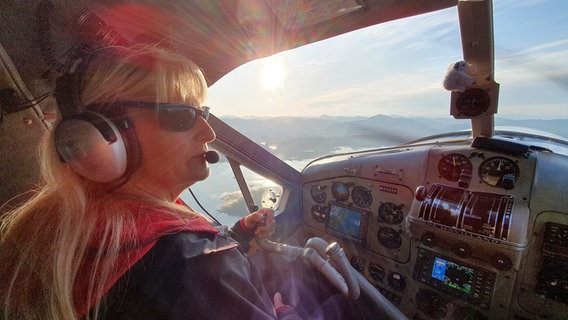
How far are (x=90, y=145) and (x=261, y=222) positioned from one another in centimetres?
101

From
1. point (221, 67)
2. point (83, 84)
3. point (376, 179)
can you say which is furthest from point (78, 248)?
point (376, 179)

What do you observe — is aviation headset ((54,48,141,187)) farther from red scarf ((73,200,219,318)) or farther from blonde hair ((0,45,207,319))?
red scarf ((73,200,219,318))

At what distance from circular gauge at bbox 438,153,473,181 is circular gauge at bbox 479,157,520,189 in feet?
0.29

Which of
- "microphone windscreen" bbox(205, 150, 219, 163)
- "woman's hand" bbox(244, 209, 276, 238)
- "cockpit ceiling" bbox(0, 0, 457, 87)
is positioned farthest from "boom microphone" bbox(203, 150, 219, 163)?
"cockpit ceiling" bbox(0, 0, 457, 87)

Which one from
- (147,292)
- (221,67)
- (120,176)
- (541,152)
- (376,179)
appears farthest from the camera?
(376,179)

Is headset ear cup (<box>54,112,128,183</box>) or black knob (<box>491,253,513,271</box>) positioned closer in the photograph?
headset ear cup (<box>54,112,128,183</box>)

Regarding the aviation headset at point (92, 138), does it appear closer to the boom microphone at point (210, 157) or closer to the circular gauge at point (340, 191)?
the boom microphone at point (210, 157)

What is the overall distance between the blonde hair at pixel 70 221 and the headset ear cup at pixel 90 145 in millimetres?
83

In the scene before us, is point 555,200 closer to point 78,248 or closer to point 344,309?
point 344,309

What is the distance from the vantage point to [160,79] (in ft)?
2.86

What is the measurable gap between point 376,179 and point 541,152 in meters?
1.11

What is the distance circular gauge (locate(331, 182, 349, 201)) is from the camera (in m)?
2.70

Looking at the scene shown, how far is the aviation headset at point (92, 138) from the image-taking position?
0.74m

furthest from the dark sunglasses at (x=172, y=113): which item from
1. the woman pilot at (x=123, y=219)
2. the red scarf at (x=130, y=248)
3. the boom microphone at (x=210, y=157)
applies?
the red scarf at (x=130, y=248)
